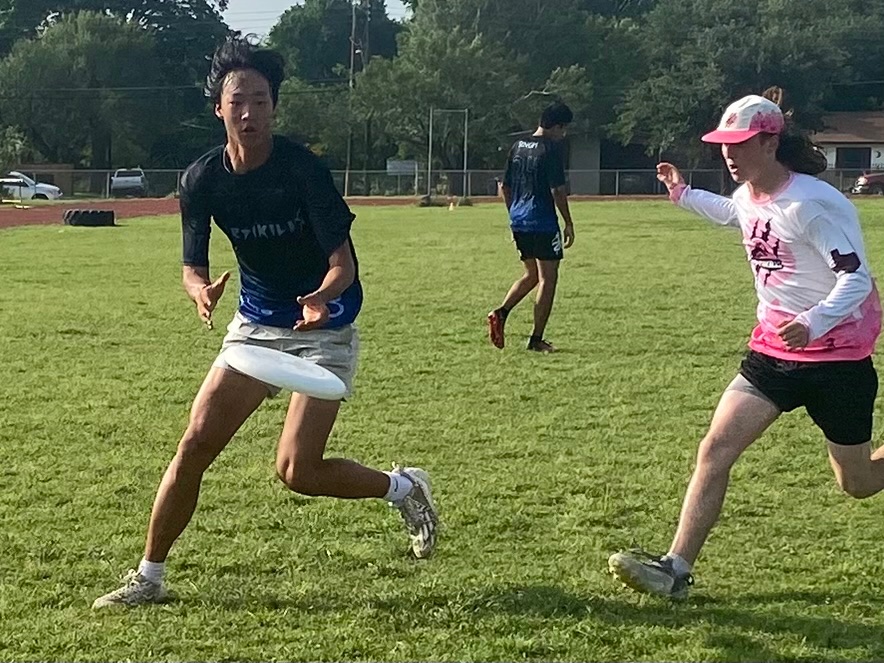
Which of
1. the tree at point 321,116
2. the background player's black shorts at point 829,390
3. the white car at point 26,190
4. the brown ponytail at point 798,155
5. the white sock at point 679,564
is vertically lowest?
the white car at point 26,190

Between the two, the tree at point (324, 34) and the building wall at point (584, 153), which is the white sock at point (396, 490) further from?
the tree at point (324, 34)

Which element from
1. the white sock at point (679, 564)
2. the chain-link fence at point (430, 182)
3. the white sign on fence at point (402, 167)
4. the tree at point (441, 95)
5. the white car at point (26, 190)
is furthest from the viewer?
the tree at point (441, 95)

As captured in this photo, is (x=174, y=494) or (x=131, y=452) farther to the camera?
(x=131, y=452)

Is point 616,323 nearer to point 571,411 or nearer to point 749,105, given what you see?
point 571,411

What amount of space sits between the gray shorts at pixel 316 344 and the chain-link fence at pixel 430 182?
55269 mm

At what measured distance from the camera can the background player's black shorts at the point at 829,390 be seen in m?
4.63

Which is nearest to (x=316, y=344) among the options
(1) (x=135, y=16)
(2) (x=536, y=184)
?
(2) (x=536, y=184)

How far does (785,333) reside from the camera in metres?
4.36

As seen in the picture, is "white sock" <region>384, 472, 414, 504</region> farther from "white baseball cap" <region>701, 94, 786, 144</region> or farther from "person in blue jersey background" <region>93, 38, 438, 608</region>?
"white baseball cap" <region>701, 94, 786, 144</region>

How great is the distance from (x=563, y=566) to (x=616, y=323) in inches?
299

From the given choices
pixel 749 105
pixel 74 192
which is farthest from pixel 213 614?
pixel 74 192

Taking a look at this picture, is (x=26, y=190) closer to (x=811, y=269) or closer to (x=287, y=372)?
(x=287, y=372)

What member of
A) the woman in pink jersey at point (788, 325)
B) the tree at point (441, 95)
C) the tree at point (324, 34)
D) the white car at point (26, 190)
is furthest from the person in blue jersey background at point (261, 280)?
the tree at point (324, 34)

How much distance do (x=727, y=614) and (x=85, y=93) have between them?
73.2 metres
